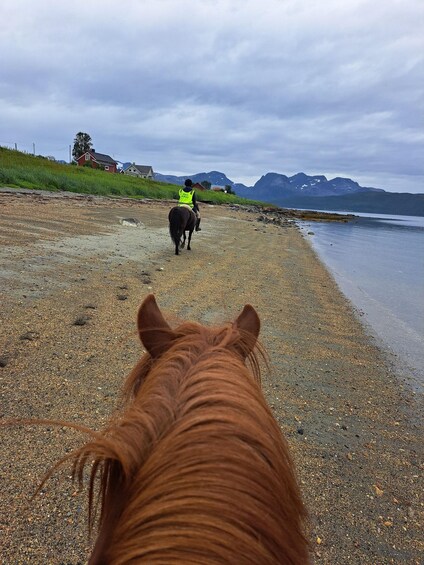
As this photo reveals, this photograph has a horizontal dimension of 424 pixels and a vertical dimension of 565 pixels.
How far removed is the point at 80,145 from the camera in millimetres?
81812

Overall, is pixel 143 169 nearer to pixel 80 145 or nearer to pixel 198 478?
pixel 80 145

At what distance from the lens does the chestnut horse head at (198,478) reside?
2.69 feet

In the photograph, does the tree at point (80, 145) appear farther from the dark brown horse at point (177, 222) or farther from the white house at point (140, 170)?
the dark brown horse at point (177, 222)

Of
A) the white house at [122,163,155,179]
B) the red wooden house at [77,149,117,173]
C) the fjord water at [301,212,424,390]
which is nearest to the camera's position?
the fjord water at [301,212,424,390]

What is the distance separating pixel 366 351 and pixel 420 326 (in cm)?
335

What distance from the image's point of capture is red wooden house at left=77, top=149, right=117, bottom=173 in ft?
247

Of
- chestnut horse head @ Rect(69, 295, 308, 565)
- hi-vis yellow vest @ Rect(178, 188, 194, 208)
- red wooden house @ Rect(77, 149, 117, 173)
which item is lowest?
chestnut horse head @ Rect(69, 295, 308, 565)

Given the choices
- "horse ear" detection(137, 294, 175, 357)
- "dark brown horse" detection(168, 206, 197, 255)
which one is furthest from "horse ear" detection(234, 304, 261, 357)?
"dark brown horse" detection(168, 206, 197, 255)

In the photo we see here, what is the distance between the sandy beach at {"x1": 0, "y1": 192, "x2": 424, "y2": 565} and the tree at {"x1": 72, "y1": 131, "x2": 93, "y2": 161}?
3161 inches

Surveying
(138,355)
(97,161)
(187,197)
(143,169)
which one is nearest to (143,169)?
(143,169)

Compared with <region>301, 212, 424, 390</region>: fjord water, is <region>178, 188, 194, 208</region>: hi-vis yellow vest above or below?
above

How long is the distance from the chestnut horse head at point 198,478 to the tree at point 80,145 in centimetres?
8922

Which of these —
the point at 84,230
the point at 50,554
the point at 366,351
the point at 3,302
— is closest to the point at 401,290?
the point at 366,351

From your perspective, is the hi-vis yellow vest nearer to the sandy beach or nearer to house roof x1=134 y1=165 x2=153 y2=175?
the sandy beach
